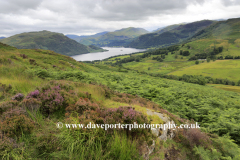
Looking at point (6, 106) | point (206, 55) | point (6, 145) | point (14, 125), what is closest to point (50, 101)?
point (6, 106)

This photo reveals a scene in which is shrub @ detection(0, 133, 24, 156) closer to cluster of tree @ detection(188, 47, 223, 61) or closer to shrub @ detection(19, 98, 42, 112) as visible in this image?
shrub @ detection(19, 98, 42, 112)

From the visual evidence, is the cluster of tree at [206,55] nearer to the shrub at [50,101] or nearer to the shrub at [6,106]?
the shrub at [50,101]

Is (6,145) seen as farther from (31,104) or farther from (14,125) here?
(31,104)

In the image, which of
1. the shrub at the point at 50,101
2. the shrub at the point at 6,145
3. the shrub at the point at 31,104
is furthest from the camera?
the shrub at the point at 50,101

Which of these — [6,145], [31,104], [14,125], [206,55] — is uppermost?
[206,55]

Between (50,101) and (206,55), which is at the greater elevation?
(206,55)

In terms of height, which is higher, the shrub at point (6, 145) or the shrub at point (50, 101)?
the shrub at point (50, 101)

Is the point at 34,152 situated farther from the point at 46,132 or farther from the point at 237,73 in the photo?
the point at 237,73

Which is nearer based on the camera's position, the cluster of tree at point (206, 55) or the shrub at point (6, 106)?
the shrub at point (6, 106)

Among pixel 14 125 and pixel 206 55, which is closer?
pixel 14 125

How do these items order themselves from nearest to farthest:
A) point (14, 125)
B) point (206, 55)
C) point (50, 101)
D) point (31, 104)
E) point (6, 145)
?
point (6, 145) < point (14, 125) < point (31, 104) < point (50, 101) < point (206, 55)

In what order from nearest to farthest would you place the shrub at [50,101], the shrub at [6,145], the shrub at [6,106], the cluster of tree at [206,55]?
1. the shrub at [6,145]
2. the shrub at [6,106]
3. the shrub at [50,101]
4. the cluster of tree at [206,55]

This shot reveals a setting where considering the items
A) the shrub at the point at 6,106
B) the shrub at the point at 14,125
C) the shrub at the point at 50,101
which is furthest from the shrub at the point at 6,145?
the shrub at the point at 50,101

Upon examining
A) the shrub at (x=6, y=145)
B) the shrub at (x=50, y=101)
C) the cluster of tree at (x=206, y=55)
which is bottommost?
the shrub at (x=6, y=145)
